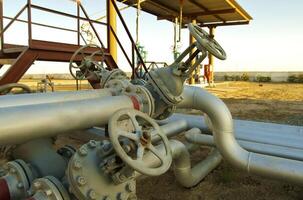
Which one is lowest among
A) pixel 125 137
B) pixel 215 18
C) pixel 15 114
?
pixel 125 137

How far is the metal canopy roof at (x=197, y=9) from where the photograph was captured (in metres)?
12.9

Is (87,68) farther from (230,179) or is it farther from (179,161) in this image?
(230,179)

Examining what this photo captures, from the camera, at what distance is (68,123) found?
5.56 feet

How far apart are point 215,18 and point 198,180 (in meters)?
14.3

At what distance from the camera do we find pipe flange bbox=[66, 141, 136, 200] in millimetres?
1514

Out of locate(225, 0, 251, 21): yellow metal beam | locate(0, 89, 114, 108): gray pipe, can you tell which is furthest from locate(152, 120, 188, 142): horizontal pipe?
locate(225, 0, 251, 21): yellow metal beam

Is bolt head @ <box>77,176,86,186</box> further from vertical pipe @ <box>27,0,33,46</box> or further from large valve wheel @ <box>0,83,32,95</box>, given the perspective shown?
vertical pipe @ <box>27,0,33,46</box>

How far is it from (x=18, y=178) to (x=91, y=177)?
1.73ft

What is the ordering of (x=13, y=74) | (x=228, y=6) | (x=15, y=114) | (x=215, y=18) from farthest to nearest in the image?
(x=215, y=18), (x=228, y=6), (x=13, y=74), (x=15, y=114)

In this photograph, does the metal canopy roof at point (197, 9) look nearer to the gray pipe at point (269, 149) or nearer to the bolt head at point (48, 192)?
the gray pipe at point (269, 149)

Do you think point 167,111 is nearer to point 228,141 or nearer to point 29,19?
point 228,141

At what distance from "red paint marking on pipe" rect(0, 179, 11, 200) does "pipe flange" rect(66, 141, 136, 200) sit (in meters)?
0.42

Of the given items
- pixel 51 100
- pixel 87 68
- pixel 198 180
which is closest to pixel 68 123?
pixel 51 100

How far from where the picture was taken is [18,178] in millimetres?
1791
